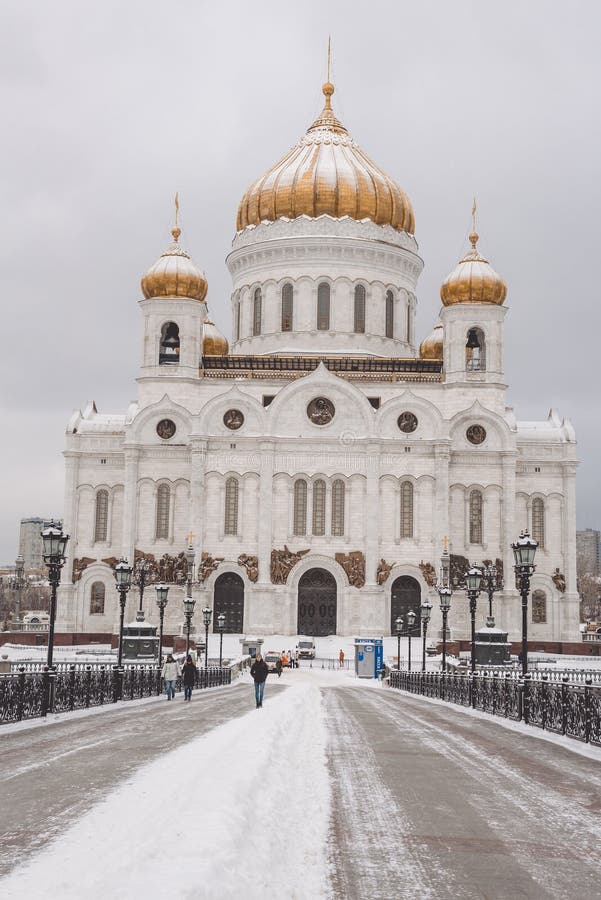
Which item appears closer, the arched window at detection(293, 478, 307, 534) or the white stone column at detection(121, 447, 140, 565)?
the white stone column at detection(121, 447, 140, 565)

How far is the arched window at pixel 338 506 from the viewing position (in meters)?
58.0

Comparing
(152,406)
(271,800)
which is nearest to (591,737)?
(271,800)

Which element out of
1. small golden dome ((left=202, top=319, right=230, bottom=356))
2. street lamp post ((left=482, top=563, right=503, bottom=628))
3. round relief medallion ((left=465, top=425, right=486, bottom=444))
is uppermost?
small golden dome ((left=202, top=319, right=230, bottom=356))

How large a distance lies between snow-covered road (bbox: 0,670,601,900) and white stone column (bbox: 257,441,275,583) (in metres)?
42.3

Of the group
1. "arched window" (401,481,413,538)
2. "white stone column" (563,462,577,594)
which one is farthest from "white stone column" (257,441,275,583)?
"white stone column" (563,462,577,594)

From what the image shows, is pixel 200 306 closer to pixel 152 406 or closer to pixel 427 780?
pixel 152 406

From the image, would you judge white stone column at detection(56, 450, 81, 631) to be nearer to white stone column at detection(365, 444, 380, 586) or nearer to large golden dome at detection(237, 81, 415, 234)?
white stone column at detection(365, 444, 380, 586)

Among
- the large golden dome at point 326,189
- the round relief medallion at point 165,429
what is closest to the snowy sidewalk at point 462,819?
the round relief medallion at point 165,429

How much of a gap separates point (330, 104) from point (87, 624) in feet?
124

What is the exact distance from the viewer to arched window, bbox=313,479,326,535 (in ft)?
190

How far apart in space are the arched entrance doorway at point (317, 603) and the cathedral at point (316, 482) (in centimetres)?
8

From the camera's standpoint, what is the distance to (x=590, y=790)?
10609mm

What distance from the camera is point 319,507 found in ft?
191

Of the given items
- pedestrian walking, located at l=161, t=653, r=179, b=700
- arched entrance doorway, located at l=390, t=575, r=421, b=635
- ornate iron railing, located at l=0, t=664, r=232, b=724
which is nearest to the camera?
ornate iron railing, located at l=0, t=664, r=232, b=724
